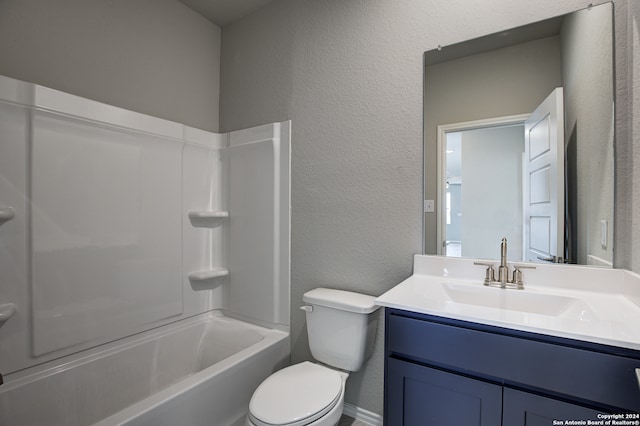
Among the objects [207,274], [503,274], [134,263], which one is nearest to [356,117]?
Answer: [503,274]

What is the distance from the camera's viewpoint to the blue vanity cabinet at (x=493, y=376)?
34.9 inches

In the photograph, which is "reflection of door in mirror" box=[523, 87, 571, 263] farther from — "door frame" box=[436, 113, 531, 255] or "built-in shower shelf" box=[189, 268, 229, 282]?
"built-in shower shelf" box=[189, 268, 229, 282]

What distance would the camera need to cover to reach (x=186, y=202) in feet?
7.40

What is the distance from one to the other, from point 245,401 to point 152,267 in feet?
3.33

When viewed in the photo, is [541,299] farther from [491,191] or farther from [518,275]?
[491,191]

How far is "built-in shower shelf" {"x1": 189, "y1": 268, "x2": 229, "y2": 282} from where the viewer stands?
7.46 feet

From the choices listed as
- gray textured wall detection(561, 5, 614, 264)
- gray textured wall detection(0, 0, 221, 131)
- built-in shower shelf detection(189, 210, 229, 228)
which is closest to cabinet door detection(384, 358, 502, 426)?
gray textured wall detection(561, 5, 614, 264)

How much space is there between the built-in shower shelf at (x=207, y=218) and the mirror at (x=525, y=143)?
1.50 meters

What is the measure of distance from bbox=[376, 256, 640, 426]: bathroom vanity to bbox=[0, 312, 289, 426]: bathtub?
2.89 feet

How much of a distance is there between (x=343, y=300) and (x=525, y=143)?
118 centimetres

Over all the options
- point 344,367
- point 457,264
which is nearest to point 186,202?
point 344,367

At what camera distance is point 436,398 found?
1.14m

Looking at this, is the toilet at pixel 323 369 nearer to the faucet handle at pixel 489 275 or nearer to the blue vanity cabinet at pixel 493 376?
the blue vanity cabinet at pixel 493 376

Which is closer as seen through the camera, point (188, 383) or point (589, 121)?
point (589, 121)
